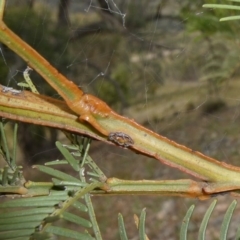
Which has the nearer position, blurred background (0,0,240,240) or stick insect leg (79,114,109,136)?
stick insect leg (79,114,109,136)

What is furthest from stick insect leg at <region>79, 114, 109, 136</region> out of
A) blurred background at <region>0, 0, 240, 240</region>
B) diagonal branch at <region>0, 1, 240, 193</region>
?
blurred background at <region>0, 0, 240, 240</region>

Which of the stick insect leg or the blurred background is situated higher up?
the blurred background

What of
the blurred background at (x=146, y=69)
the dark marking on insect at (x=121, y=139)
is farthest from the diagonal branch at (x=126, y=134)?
the blurred background at (x=146, y=69)

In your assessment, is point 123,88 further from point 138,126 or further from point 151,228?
point 138,126

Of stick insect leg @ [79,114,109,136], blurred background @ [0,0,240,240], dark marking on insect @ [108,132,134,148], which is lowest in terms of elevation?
dark marking on insect @ [108,132,134,148]

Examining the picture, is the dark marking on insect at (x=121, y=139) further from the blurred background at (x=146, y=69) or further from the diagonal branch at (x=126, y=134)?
the blurred background at (x=146, y=69)

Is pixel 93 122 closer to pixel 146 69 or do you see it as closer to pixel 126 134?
pixel 126 134

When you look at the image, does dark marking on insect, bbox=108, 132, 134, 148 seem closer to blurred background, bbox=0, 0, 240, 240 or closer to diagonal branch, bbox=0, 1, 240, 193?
diagonal branch, bbox=0, 1, 240, 193
